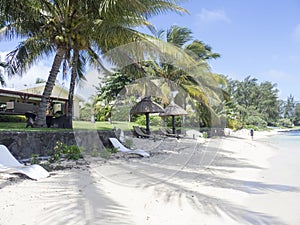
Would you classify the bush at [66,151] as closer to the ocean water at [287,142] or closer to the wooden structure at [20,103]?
the wooden structure at [20,103]

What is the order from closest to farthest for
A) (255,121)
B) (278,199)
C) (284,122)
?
(278,199), (255,121), (284,122)

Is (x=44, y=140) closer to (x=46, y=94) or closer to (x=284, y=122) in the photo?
(x=46, y=94)

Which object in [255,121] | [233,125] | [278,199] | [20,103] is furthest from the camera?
[255,121]

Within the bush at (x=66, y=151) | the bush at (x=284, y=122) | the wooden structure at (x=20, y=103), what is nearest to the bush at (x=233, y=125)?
the wooden structure at (x=20, y=103)

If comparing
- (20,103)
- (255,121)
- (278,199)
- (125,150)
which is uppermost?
(20,103)

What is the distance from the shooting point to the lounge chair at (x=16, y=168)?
228 inches

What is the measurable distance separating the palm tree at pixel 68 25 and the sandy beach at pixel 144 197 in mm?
4455

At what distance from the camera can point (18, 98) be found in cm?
1747

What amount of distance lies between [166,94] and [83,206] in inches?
682

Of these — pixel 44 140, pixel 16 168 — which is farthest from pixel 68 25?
pixel 16 168

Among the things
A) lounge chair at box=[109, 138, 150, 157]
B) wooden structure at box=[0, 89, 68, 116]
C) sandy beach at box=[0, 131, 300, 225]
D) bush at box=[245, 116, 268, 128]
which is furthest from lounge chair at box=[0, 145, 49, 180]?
bush at box=[245, 116, 268, 128]

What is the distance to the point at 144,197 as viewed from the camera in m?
5.10

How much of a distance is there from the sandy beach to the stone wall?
159 centimetres

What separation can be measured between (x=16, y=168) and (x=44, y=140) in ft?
7.82
